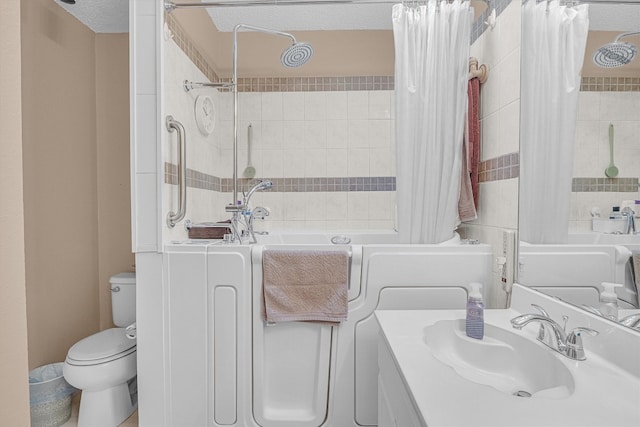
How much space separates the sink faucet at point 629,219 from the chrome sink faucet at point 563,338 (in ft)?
0.97

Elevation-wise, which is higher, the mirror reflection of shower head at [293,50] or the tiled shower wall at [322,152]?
the mirror reflection of shower head at [293,50]

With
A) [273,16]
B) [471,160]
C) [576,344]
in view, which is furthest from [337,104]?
[576,344]

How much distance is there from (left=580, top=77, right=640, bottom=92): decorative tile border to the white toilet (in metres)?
2.24

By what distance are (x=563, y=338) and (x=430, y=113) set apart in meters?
1.13

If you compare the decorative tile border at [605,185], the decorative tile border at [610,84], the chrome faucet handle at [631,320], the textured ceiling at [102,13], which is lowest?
the chrome faucet handle at [631,320]

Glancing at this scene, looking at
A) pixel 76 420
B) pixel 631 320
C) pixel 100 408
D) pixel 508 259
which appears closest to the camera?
pixel 631 320

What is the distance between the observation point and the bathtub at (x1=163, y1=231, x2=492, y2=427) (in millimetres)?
1699

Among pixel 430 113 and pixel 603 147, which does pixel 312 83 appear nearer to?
pixel 430 113

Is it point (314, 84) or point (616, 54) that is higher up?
point (314, 84)

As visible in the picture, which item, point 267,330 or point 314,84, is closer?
point 267,330

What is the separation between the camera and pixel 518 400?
2.49ft

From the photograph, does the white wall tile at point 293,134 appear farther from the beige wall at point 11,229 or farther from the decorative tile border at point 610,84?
the beige wall at point 11,229

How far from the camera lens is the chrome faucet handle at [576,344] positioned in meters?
0.98

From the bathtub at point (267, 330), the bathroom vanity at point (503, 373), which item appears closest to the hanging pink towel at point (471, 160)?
the bathtub at point (267, 330)
